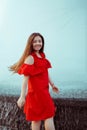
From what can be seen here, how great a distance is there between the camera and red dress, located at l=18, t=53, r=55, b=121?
2.94 m

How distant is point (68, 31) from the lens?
4.24 m

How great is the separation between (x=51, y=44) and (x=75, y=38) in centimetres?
28

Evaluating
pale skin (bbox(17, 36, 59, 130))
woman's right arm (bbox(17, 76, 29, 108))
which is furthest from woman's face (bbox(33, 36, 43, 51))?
woman's right arm (bbox(17, 76, 29, 108))

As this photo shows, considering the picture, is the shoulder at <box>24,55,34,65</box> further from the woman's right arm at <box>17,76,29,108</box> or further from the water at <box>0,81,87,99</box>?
the water at <box>0,81,87,99</box>

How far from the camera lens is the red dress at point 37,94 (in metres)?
2.94

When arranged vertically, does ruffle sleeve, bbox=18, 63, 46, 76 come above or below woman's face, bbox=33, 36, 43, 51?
below

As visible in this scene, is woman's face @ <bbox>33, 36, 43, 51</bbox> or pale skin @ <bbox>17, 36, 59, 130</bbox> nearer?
pale skin @ <bbox>17, 36, 59, 130</bbox>

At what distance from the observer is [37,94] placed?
9.68ft

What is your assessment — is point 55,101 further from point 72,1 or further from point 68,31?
point 72,1

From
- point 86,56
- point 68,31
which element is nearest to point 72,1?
point 68,31

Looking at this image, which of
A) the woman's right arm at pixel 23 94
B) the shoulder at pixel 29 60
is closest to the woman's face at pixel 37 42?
the shoulder at pixel 29 60

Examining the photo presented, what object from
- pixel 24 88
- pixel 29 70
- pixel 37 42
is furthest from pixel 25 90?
pixel 37 42

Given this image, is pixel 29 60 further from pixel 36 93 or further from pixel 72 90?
pixel 72 90

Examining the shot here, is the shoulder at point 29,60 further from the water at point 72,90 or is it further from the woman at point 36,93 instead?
the water at point 72,90
